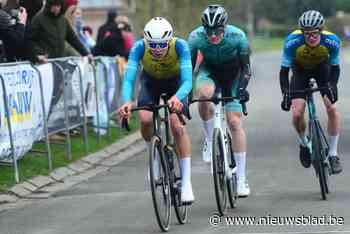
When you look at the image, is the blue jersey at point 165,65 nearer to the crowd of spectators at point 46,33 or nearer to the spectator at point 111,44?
the crowd of spectators at point 46,33

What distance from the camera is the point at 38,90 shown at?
44.4 feet

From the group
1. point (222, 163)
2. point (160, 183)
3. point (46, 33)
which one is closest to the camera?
point (160, 183)

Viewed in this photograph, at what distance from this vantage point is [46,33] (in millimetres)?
15805

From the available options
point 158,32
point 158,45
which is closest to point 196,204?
point 158,45

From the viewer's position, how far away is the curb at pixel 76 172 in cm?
1227

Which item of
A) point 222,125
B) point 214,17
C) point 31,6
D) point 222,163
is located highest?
point 214,17

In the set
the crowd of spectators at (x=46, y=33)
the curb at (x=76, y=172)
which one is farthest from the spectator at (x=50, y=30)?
the curb at (x=76, y=172)

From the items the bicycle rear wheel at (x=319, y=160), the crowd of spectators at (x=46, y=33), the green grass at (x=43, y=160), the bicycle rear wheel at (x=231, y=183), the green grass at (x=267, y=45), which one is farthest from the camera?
the green grass at (x=267, y=45)

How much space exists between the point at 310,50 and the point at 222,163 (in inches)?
71.7

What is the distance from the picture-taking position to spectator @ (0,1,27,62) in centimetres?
1336

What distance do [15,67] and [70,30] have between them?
12.8 feet

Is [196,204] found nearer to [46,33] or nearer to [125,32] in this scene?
[46,33]

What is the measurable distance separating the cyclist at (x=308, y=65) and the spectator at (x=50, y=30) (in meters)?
5.11

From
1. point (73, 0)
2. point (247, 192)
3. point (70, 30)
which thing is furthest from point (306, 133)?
point (73, 0)
